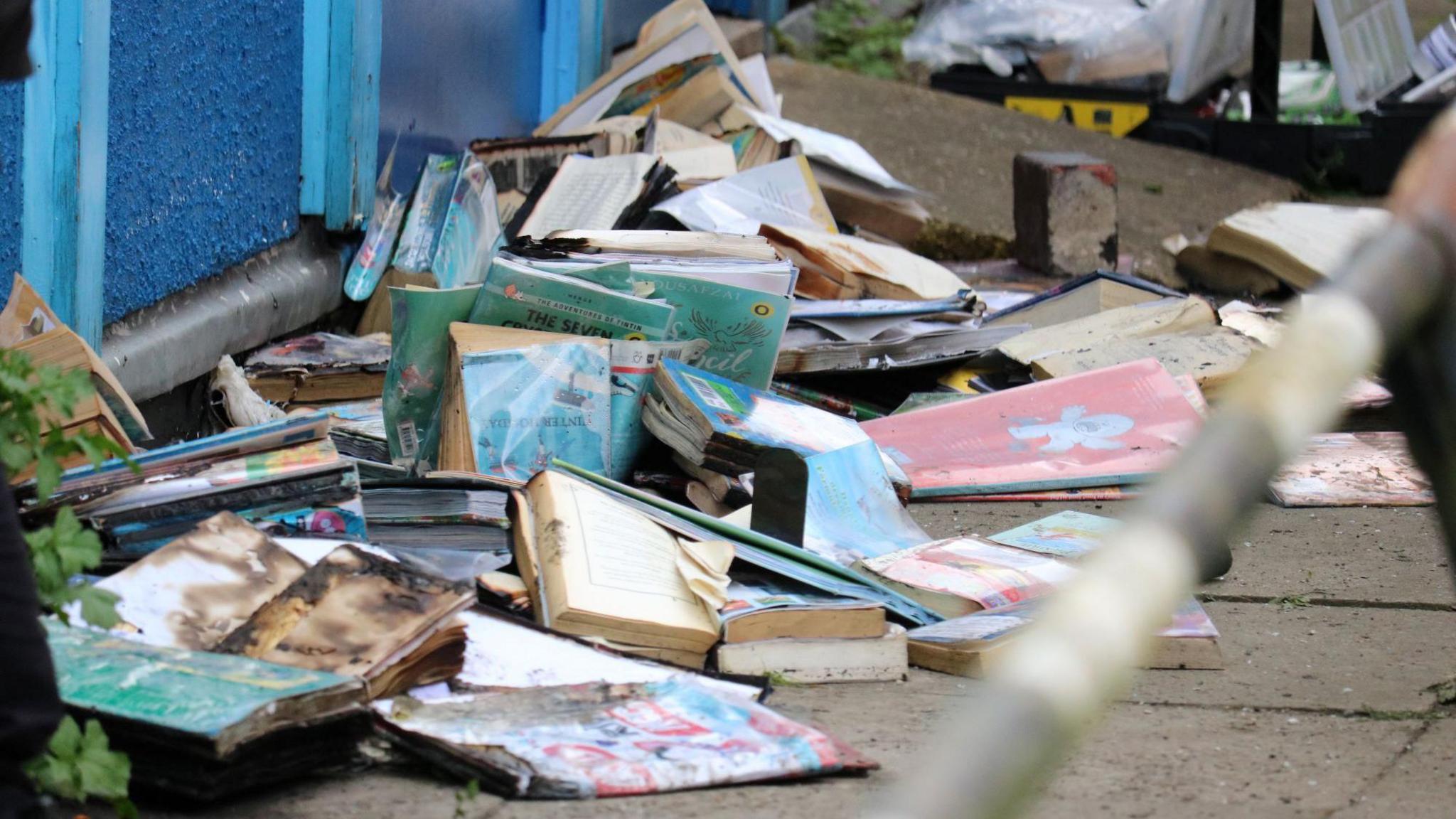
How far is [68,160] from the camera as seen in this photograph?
274 cm

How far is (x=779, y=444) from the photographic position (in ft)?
9.54

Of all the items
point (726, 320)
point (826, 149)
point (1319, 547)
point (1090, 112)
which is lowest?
point (1319, 547)

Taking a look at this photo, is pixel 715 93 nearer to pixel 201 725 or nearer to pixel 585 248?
pixel 585 248

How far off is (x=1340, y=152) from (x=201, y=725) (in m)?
7.92

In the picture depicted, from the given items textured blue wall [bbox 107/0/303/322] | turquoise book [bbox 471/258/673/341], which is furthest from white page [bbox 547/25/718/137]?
turquoise book [bbox 471/258/673/341]

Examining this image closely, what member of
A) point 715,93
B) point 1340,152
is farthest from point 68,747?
point 1340,152

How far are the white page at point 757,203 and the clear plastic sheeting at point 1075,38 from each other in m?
4.56

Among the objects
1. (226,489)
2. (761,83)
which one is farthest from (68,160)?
(761,83)

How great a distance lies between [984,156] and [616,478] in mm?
4960

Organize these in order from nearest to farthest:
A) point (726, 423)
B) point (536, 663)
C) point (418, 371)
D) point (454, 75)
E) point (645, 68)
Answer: point (536, 663), point (726, 423), point (418, 371), point (454, 75), point (645, 68)

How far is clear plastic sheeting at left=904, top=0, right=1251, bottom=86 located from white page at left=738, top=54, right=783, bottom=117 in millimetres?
3125

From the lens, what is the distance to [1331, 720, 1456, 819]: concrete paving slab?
178 cm

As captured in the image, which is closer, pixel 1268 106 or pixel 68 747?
pixel 68 747

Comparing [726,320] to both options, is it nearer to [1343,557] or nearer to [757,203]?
[1343,557]
